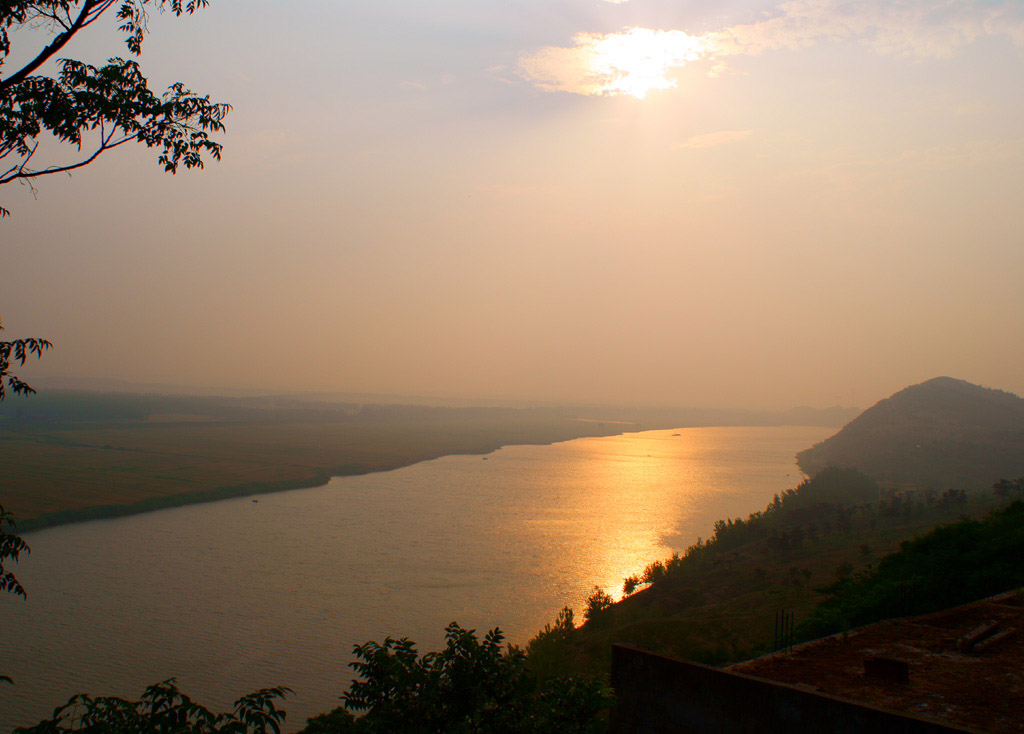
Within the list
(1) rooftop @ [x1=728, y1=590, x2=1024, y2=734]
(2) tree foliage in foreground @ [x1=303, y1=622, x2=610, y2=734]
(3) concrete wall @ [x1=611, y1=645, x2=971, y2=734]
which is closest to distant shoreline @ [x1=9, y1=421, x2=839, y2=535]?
(2) tree foliage in foreground @ [x1=303, y1=622, x2=610, y2=734]

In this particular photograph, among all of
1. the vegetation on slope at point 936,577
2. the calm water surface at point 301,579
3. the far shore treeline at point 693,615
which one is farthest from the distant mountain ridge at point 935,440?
the vegetation on slope at point 936,577

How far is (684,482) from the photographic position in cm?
6300

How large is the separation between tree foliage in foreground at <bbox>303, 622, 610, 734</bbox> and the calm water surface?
404 inches

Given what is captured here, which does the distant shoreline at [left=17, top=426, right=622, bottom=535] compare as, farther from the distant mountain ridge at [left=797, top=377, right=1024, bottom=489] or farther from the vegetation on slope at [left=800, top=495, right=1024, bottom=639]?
the distant mountain ridge at [left=797, top=377, right=1024, bottom=489]

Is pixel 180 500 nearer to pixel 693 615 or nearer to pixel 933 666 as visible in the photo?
pixel 693 615

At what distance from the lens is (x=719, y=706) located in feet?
21.0

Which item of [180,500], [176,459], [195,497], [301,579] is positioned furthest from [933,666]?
Result: [176,459]

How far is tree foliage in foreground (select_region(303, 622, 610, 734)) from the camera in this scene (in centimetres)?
612

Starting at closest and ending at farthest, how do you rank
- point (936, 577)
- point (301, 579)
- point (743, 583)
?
point (936, 577) < point (743, 583) < point (301, 579)

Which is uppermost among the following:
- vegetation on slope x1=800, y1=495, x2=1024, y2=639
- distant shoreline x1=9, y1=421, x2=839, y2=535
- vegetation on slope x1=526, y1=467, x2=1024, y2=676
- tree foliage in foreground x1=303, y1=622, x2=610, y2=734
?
tree foliage in foreground x1=303, y1=622, x2=610, y2=734

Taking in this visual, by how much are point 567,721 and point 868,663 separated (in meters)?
3.64

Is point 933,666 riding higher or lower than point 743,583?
higher

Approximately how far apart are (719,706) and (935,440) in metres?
76.9

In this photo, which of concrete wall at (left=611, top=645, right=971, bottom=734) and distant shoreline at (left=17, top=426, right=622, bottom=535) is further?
distant shoreline at (left=17, top=426, right=622, bottom=535)
